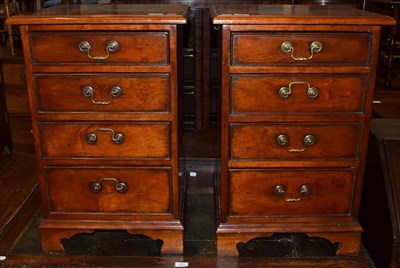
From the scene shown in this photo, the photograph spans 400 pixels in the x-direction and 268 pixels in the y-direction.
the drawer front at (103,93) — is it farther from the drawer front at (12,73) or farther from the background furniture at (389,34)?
the background furniture at (389,34)

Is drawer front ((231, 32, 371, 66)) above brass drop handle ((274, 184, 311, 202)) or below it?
above

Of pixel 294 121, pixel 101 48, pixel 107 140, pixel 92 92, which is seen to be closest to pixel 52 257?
pixel 107 140

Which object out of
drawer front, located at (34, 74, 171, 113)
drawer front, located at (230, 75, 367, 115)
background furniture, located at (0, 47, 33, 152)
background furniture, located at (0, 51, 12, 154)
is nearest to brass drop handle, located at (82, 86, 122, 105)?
drawer front, located at (34, 74, 171, 113)

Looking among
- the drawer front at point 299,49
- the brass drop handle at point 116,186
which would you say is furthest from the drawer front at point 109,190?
the drawer front at point 299,49

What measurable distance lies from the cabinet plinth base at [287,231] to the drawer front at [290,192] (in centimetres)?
4

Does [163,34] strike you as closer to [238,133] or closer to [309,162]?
[238,133]

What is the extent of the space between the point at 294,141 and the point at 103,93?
0.66 meters

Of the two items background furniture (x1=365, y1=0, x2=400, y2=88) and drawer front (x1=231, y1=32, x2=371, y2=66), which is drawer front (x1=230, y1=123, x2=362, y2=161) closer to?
drawer front (x1=231, y1=32, x2=371, y2=66)

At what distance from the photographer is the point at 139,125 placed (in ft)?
5.33

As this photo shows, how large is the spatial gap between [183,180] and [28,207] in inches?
27.4

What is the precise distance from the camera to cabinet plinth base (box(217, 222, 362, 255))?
1.71 metres

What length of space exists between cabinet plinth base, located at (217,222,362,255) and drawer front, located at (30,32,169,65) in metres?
0.64

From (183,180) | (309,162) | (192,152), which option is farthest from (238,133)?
(192,152)

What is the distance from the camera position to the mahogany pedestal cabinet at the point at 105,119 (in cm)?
152
